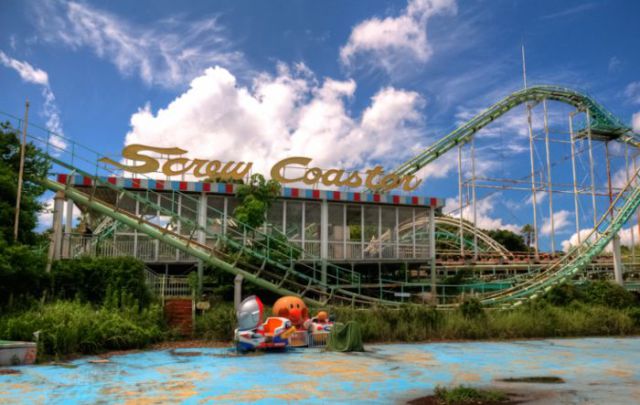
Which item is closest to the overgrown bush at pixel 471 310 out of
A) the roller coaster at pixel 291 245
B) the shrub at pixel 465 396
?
the roller coaster at pixel 291 245

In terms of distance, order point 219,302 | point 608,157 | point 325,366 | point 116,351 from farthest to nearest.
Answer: point 608,157 < point 219,302 < point 116,351 < point 325,366

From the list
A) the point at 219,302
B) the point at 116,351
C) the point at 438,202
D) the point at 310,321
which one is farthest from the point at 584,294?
the point at 116,351

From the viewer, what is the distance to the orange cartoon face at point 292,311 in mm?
16297

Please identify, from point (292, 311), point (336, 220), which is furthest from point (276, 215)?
point (292, 311)

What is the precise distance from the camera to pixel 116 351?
1444cm

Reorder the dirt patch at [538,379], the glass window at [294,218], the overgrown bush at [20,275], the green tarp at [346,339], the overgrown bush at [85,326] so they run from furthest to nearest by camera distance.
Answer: the glass window at [294,218]
the overgrown bush at [20,275]
the green tarp at [346,339]
the overgrown bush at [85,326]
the dirt patch at [538,379]

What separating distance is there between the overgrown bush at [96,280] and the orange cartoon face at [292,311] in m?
4.59

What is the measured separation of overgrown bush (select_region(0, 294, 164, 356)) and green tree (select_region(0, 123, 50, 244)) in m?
2.69

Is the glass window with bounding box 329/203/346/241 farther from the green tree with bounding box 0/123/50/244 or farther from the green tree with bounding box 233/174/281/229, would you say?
the green tree with bounding box 0/123/50/244

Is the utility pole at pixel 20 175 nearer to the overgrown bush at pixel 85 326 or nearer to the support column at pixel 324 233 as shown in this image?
the overgrown bush at pixel 85 326

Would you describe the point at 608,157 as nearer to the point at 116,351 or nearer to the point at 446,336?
the point at 446,336

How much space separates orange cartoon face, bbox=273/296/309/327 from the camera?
16.3 meters

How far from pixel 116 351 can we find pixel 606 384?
37.7 ft

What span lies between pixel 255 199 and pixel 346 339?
30.3 ft
